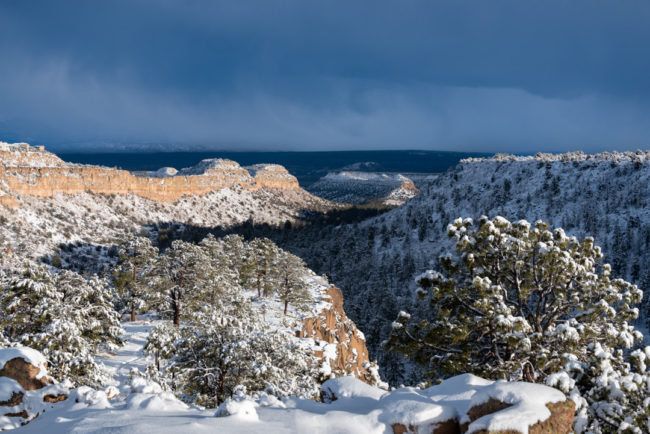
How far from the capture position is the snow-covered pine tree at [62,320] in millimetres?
12703

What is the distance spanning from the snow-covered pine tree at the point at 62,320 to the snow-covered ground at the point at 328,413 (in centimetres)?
509

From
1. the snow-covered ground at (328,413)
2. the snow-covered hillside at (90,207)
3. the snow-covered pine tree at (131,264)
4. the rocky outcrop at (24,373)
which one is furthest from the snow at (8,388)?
the snow-covered pine tree at (131,264)

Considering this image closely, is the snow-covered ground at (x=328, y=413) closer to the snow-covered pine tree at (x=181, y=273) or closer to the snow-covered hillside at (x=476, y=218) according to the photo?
the snow-covered pine tree at (x=181, y=273)

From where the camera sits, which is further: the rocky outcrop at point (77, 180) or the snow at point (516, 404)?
the rocky outcrop at point (77, 180)

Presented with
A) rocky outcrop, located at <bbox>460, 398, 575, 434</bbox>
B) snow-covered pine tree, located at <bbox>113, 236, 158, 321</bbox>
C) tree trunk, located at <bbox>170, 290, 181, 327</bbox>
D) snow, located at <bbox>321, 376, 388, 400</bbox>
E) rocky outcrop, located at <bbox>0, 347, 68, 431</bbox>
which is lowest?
tree trunk, located at <bbox>170, 290, 181, 327</bbox>

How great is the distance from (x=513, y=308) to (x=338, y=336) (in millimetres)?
23747

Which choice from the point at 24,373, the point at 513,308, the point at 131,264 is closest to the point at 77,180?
the point at 131,264

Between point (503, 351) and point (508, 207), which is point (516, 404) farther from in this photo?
point (508, 207)

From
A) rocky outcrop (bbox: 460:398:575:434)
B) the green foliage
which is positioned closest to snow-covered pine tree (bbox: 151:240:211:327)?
the green foliage

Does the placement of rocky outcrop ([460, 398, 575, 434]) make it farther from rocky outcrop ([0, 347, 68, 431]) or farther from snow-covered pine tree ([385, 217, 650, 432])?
rocky outcrop ([0, 347, 68, 431])

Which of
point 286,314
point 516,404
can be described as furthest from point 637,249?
point 516,404

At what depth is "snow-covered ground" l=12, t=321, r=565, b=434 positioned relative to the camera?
5961 mm

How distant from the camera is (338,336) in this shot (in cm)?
3306

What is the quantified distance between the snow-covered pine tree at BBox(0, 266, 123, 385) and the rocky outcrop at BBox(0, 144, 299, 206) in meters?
56.1
